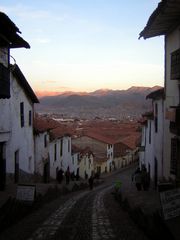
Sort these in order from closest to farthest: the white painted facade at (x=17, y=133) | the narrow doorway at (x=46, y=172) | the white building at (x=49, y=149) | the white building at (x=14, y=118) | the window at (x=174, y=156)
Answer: the white building at (x=14, y=118) → the window at (x=174, y=156) → the white painted facade at (x=17, y=133) → the white building at (x=49, y=149) → the narrow doorway at (x=46, y=172)

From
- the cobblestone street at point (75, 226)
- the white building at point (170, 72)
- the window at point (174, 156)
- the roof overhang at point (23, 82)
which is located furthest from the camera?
the roof overhang at point (23, 82)

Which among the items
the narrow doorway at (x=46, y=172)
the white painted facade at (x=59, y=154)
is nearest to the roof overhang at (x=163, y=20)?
the narrow doorway at (x=46, y=172)

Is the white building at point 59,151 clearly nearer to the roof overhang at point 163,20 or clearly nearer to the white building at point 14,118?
the white building at point 14,118

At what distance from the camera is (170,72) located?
18641 millimetres

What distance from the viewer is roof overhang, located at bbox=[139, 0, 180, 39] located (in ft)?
46.3

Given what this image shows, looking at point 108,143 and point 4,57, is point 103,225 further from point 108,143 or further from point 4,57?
point 108,143

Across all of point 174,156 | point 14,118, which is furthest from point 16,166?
point 174,156

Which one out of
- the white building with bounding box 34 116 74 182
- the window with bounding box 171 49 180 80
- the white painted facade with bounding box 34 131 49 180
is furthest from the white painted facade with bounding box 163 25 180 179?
the white painted facade with bounding box 34 131 49 180

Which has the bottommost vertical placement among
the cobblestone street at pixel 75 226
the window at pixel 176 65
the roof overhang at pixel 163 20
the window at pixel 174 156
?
the cobblestone street at pixel 75 226

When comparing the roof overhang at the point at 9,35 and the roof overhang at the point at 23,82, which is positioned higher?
the roof overhang at the point at 9,35

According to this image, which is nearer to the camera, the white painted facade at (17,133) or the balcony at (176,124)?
the balcony at (176,124)

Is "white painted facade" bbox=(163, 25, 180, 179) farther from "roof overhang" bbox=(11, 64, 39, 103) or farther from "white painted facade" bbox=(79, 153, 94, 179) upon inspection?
"white painted facade" bbox=(79, 153, 94, 179)

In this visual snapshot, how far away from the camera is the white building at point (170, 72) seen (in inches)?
608

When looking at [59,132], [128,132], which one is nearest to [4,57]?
[59,132]
